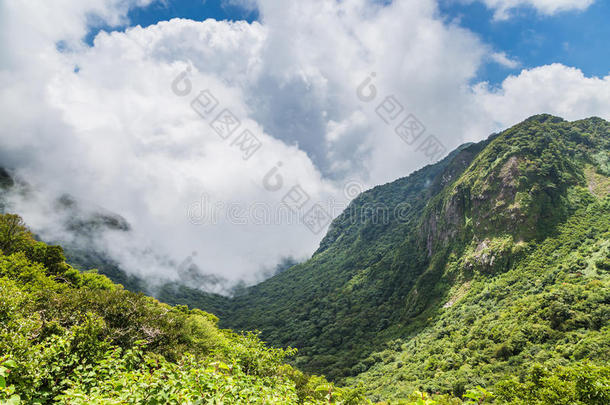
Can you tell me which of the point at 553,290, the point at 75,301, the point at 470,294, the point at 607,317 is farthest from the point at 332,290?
the point at 75,301

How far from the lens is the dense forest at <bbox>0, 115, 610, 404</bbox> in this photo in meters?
8.98

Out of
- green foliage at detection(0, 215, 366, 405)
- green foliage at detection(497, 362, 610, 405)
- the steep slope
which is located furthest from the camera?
the steep slope

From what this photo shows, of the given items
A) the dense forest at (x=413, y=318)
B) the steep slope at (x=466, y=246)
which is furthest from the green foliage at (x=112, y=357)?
the steep slope at (x=466, y=246)

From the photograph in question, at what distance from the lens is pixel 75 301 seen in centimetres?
1792

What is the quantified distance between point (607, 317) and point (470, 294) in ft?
145

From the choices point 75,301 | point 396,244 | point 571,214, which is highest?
point 75,301

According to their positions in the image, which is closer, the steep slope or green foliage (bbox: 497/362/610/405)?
green foliage (bbox: 497/362/610/405)

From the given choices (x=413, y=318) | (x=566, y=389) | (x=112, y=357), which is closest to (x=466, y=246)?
(x=413, y=318)

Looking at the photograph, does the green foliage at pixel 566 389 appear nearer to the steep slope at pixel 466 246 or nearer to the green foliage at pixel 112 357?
the green foliage at pixel 112 357

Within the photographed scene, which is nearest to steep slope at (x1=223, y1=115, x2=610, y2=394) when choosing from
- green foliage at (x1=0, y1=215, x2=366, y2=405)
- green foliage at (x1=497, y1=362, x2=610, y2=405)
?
green foliage at (x1=497, y1=362, x2=610, y2=405)

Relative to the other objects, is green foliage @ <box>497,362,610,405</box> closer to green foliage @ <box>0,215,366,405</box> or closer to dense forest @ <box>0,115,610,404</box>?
dense forest @ <box>0,115,610,404</box>

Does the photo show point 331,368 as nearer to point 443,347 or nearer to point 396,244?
point 443,347

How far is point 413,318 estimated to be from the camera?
111 metres

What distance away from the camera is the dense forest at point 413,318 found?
29.5 feet
